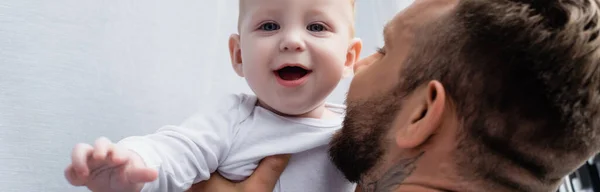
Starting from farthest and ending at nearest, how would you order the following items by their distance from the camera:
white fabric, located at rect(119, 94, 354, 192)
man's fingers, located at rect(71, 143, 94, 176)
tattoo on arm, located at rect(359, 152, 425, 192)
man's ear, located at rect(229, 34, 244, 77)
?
man's ear, located at rect(229, 34, 244, 77) → white fabric, located at rect(119, 94, 354, 192) → tattoo on arm, located at rect(359, 152, 425, 192) → man's fingers, located at rect(71, 143, 94, 176)

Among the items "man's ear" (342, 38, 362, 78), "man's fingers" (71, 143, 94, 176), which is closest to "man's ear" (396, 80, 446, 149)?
"man's ear" (342, 38, 362, 78)

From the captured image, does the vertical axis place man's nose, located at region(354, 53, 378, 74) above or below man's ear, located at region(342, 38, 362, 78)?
above

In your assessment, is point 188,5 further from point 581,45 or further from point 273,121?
point 581,45

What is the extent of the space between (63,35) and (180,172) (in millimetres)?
350

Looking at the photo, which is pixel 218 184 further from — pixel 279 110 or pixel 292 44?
pixel 292 44

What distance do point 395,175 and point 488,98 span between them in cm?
17

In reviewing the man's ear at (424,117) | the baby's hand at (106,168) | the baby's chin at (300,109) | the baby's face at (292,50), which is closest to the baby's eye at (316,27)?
the baby's face at (292,50)

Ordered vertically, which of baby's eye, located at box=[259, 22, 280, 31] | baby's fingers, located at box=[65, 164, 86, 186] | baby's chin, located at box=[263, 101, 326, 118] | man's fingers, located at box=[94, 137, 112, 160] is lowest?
baby's chin, located at box=[263, 101, 326, 118]

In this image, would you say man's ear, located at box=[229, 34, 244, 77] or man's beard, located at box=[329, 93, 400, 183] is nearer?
man's beard, located at box=[329, 93, 400, 183]

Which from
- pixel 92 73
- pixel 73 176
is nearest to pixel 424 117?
pixel 73 176

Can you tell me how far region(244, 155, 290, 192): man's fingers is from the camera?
3.27 ft

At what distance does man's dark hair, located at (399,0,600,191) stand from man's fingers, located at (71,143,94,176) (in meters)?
0.44

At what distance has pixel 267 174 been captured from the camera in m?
1.00

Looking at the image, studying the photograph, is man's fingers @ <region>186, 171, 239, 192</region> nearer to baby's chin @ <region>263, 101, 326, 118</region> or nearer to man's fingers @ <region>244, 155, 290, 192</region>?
man's fingers @ <region>244, 155, 290, 192</region>
